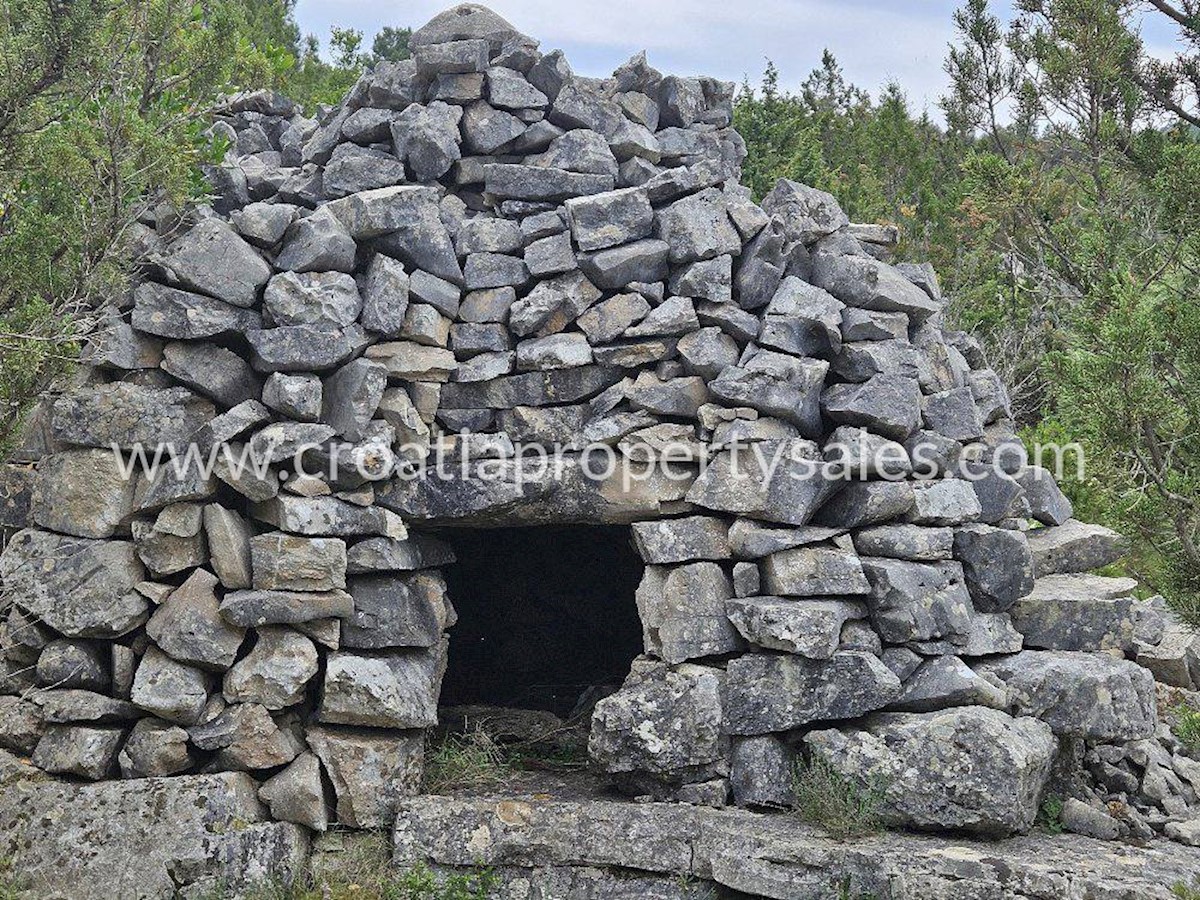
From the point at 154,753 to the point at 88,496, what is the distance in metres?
1.48

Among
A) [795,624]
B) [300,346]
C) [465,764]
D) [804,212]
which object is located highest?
[804,212]

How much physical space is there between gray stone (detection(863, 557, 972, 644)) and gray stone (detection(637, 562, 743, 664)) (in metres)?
0.80

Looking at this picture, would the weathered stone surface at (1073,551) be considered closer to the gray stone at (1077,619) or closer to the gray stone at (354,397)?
the gray stone at (1077,619)

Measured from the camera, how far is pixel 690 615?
264 inches

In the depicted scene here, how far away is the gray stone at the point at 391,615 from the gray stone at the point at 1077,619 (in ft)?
11.4

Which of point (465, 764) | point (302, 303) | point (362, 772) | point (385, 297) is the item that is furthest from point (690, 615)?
point (302, 303)

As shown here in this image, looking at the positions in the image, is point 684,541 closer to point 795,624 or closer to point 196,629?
point 795,624

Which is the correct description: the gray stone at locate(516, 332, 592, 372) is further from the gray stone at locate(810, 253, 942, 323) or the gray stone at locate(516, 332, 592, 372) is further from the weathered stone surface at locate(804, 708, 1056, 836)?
the weathered stone surface at locate(804, 708, 1056, 836)

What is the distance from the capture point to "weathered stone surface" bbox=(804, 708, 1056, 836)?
19.8 feet

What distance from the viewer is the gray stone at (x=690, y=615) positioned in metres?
6.68

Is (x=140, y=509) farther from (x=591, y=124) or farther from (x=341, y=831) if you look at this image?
(x=591, y=124)

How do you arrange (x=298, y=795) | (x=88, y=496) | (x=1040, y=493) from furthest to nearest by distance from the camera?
(x=1040, y=493), (x=88, y=496), (x=298, y=795)

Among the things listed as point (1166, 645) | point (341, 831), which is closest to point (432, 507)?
point (341, 831)

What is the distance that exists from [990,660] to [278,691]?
4.00 m
